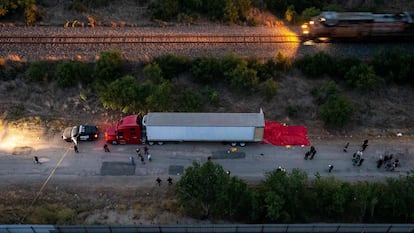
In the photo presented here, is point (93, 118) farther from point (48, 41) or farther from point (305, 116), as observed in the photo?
point (305, 116)

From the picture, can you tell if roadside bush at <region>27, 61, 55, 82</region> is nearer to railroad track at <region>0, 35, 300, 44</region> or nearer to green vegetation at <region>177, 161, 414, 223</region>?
railroad track at <region>0, 35, 300, 44</region>

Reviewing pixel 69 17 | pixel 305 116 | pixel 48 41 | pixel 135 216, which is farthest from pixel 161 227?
pixel 69 17

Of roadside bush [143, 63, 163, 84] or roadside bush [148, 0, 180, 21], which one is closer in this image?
roadside bush [143, 63, 163, 84]

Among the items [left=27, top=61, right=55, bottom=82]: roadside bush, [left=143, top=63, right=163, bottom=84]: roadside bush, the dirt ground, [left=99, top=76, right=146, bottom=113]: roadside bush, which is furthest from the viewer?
[left=27, top=61, right=55, bottom=82]: roadside bush

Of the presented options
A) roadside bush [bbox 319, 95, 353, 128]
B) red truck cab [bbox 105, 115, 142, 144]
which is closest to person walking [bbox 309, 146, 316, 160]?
roadside bush [bbox 319, 95, 353, 128]

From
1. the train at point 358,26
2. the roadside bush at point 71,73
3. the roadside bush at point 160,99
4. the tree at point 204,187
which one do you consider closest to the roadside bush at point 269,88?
the train at point 358,26

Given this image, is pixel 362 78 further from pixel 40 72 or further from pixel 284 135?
pixel 40 72
